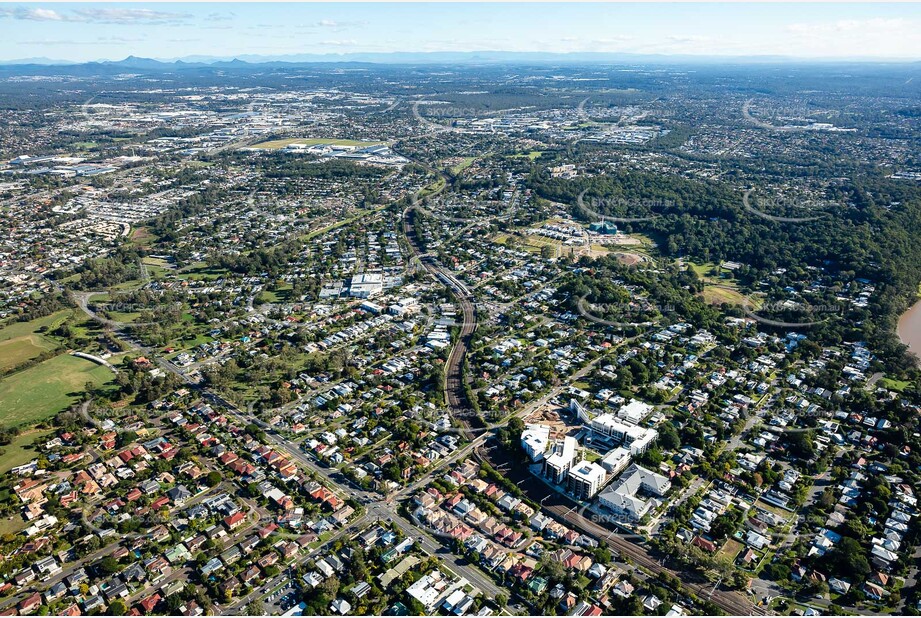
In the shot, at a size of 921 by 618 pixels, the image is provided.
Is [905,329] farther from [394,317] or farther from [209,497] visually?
[209,497]

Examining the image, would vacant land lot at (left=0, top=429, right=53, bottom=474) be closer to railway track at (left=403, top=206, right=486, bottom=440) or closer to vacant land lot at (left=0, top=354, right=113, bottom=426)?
vacant land lot at (left=0, top=354, right=113, bottom=426)

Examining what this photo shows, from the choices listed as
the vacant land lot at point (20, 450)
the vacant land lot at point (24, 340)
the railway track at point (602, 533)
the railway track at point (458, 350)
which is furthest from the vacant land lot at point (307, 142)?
the railway track at point (602, 533)

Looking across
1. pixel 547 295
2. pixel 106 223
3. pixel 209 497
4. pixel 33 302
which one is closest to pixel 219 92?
pixel 106 223

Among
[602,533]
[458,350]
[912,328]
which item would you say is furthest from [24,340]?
[912,328]

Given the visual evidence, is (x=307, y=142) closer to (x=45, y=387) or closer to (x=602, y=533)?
(x=45, y=387)

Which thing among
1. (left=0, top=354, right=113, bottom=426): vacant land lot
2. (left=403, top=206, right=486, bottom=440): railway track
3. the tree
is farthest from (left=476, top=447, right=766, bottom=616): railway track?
(left=0, top=354, right=113, bottom=426): vacant land lot
